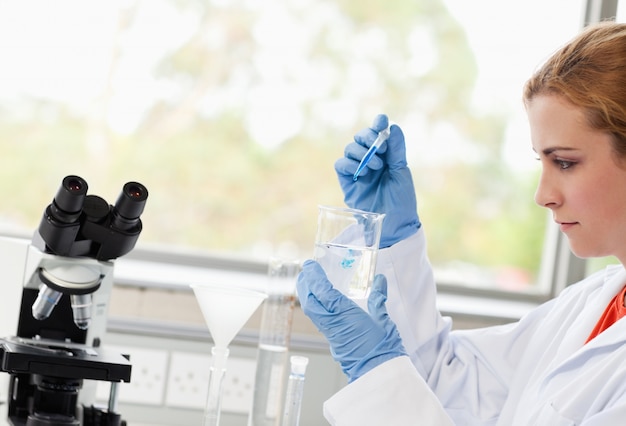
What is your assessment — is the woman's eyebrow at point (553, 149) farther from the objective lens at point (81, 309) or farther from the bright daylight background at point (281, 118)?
the bright daylight background at point (281, 118)

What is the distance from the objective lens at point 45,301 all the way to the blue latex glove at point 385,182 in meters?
0.64

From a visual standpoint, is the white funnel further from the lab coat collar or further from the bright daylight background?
the bright daylight background

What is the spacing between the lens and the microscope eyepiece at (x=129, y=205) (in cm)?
135

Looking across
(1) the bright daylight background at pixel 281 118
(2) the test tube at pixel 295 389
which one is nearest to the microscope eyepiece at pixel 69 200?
(2) the test tube at pixel 295 389

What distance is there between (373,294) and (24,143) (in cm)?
359

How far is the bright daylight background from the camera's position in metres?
4.41

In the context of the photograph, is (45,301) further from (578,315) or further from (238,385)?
(578,315)

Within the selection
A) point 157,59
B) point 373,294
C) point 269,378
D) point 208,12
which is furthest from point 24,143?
point 373,294

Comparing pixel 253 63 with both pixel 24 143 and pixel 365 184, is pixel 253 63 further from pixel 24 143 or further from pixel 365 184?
pixel 365 184

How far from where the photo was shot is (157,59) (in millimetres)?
4605

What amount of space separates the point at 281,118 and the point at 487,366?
3.11 meters

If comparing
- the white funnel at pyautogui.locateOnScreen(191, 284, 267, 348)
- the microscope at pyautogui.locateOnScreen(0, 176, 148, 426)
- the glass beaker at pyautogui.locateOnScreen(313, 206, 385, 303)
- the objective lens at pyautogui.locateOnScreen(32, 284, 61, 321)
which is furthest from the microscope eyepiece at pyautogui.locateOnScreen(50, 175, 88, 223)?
the glass beaker at pyautogui.locateOnScreen(313, 206, 385, 303)

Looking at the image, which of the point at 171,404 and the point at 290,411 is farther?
the point at 171,404

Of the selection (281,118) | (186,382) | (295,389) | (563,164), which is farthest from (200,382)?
(281,118)
